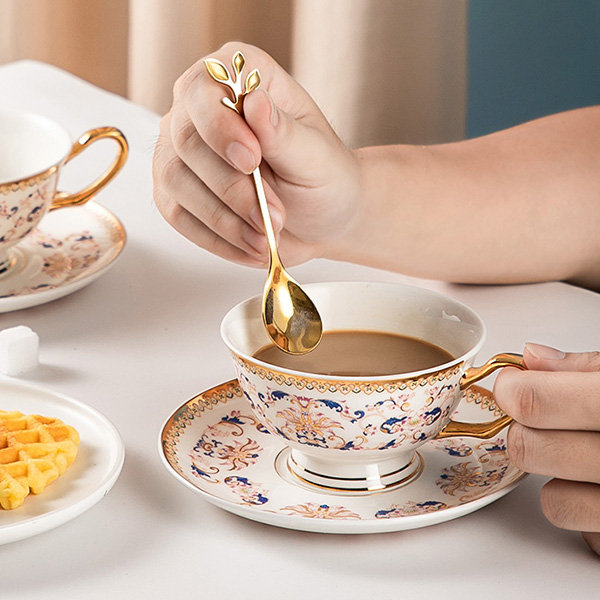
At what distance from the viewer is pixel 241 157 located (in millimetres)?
647

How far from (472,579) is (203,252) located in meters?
0.54

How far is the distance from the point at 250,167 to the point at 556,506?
29cm

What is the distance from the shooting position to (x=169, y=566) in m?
0.52

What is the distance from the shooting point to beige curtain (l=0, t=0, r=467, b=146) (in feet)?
6.07

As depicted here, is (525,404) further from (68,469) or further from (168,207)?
(168,207)

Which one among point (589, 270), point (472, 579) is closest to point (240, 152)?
point (472, 579)

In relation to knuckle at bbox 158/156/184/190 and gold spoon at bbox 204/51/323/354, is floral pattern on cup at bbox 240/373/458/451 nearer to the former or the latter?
gold spoon at bbox 204/51/323/354

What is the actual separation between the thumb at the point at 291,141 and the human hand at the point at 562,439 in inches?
9.6

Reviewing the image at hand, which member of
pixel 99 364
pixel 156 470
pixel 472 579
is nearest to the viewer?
pixel 472 579

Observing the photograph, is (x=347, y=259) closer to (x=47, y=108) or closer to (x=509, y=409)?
(x=509, y=409)

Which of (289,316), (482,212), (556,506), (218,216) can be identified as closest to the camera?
(556,506)

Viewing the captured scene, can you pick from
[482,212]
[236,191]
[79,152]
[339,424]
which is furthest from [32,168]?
[339,424]

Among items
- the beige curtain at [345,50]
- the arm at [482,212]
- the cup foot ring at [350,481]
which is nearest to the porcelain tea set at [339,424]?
the cup foot ring at [350,481]

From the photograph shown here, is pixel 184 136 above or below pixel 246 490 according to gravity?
above
